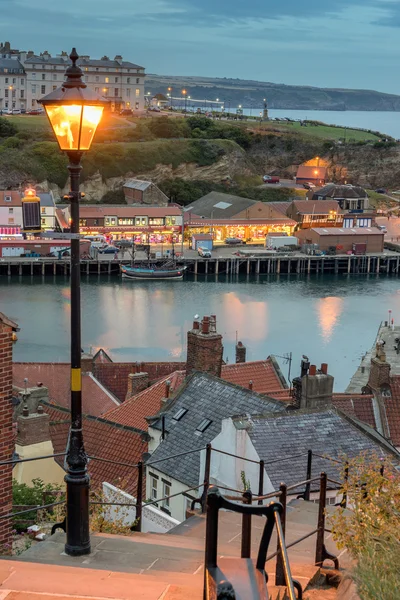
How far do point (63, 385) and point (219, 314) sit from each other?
3505cm

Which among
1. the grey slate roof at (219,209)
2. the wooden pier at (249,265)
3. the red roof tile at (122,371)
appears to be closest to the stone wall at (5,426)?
the red roof tile at (122,371)

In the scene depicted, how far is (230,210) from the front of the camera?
328 feet

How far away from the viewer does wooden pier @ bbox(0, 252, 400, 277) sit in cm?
7956

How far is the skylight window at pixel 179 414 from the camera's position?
1650 centimetres

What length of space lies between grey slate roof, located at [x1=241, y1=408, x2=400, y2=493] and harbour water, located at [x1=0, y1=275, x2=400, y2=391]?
2568 cm

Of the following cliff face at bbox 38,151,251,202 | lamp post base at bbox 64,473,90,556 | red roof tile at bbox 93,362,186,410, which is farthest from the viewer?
cliff face at bbox 38,151,251,202

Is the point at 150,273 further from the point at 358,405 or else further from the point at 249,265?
the point at 358,405

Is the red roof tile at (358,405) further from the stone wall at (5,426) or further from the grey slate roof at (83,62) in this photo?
the grey slate roof at (83,62)

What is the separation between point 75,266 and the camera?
6934 millimetres

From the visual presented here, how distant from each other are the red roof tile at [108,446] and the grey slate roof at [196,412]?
1178 mm

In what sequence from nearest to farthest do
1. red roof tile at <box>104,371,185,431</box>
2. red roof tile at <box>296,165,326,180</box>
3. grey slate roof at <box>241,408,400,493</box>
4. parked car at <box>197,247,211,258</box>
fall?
grey slate roof at <box>241,408,400,493</box> < red roof tile at <box>104,371,185,431</box> < parked car at <box>197,247,211,258</box> < red roof tile at <box>296,165,326,180</box>

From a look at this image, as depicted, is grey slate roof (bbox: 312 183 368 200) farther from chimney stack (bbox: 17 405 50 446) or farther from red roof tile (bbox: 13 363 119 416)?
chimney stack (bbox: 17 405 50 446)

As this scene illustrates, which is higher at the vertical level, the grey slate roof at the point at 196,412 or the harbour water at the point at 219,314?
the grey slate roof at the point at 196,412

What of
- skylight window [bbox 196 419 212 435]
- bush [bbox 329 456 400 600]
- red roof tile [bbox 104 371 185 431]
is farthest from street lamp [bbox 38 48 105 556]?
red roof tile [bbox 104 371 185 431]
